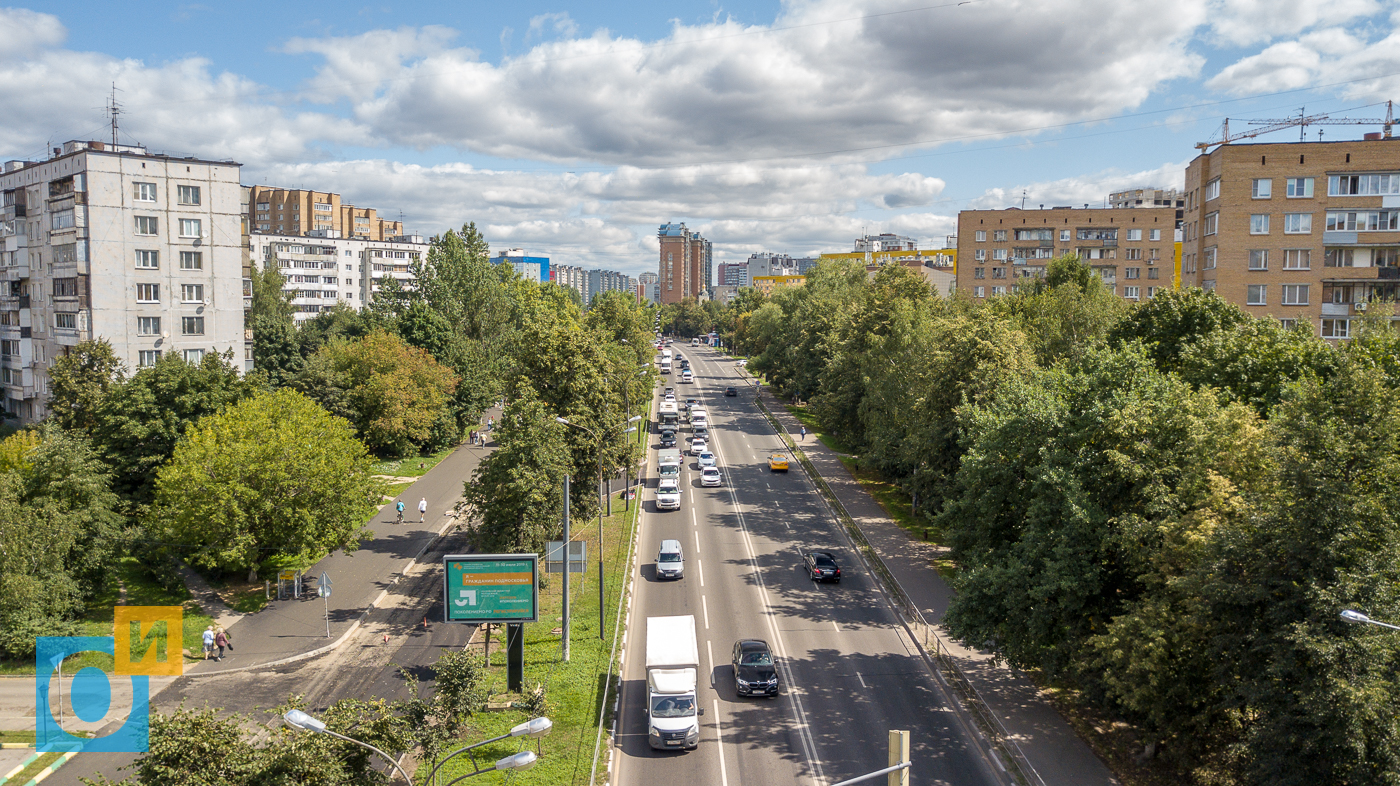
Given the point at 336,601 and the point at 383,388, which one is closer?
the point at 336,601

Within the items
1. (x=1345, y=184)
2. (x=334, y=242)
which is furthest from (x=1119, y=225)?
(x=334, y=242)

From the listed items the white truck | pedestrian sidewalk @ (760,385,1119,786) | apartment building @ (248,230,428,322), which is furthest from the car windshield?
apartment building @ (248,230,428,322)

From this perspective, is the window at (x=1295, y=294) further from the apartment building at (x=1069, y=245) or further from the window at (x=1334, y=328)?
the apartment building at (x=1069, y=245)

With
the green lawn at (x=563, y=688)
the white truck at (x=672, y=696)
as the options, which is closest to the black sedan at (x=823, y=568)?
the green lawn at (x=563, y=688)

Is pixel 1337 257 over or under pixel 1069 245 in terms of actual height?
under

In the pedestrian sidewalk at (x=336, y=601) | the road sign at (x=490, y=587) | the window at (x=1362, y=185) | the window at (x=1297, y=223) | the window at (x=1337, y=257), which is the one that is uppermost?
the window at (x=1362, y=185)

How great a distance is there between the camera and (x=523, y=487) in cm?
3356

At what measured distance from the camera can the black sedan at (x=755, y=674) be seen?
85.4 ft

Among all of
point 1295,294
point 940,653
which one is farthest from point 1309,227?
point 940,653

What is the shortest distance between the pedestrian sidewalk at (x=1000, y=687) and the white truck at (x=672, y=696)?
29.5 feet

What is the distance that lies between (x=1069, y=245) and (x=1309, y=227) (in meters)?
50.3

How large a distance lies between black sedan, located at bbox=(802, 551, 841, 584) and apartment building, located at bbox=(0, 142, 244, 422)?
39.8m

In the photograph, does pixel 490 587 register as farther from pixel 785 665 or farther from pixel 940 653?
pixel 940 653

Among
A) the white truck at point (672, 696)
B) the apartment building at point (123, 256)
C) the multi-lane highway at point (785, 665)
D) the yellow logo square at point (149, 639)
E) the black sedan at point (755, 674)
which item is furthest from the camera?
the apartment building at point (123, 256)
